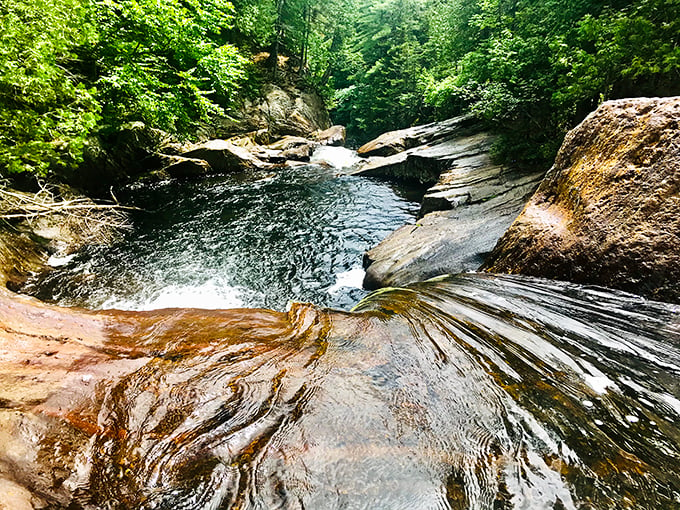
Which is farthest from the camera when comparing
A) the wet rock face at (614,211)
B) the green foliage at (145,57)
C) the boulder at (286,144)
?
the boulder at (286,144)

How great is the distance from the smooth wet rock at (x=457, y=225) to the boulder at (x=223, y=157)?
35.9 ft

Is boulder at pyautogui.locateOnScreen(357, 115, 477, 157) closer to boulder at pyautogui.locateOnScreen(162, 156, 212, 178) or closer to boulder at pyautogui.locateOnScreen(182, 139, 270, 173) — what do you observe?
boulder at pyautogui.locateOnScreen(182, 139, 270, 173)

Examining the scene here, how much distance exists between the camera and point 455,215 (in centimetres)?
849

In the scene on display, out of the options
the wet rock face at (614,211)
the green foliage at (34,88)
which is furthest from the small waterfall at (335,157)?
the wet rock face at (614,211)

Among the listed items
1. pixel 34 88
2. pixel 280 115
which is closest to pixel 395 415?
pixel 34 88

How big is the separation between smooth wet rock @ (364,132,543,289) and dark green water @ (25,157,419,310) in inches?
36.5

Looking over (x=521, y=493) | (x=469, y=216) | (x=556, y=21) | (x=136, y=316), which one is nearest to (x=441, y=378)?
(x=521, y=493)

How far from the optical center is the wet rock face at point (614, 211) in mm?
3424

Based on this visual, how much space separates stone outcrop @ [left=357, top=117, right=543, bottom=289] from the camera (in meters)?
6.31

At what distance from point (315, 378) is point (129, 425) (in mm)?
1243

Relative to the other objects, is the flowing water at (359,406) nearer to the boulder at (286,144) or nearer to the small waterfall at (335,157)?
the small waterfall at (335,157)

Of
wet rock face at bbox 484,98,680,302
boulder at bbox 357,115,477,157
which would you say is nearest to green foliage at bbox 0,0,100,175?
wet rock face at bbox 484,98,680,302

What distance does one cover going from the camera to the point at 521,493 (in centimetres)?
161

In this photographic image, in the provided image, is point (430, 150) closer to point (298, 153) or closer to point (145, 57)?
point (298, 153)
